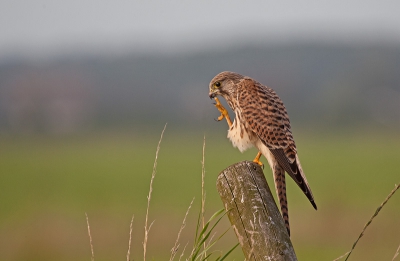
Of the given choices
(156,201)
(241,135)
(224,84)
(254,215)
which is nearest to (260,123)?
(241,135)

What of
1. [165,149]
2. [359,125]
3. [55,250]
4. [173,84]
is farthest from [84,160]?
[173,84]

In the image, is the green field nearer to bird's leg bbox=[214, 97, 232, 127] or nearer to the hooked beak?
bird's leg bbox=[214, 97, 232, 127]

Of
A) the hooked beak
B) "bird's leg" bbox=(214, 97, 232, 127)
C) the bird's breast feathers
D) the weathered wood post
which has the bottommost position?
the weathered wood post

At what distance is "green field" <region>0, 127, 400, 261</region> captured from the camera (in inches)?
854

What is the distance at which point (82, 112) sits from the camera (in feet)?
474

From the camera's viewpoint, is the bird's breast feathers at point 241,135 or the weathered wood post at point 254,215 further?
the bird's breast feathers at point 241,135

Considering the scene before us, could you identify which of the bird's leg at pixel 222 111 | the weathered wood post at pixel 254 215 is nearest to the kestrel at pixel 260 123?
the bird's leg at pixel 222 111

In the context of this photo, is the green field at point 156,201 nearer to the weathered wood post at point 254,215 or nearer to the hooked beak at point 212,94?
the weathered wood post at point 254,215

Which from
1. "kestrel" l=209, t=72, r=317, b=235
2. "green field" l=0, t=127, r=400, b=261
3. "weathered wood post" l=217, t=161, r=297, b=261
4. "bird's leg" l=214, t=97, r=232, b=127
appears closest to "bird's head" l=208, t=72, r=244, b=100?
"kestrel" l=209, t=72, r=317, b=235

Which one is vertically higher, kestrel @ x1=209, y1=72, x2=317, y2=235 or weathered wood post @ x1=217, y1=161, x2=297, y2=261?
kestrel @ x1=209, y1=72, x2=317, y2=235

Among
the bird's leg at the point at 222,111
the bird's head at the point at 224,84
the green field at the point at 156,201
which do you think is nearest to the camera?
the bird's leg at the point at 222,111

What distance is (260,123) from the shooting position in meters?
5.40

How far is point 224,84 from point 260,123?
841 millimetres

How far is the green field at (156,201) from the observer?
21.7 m
